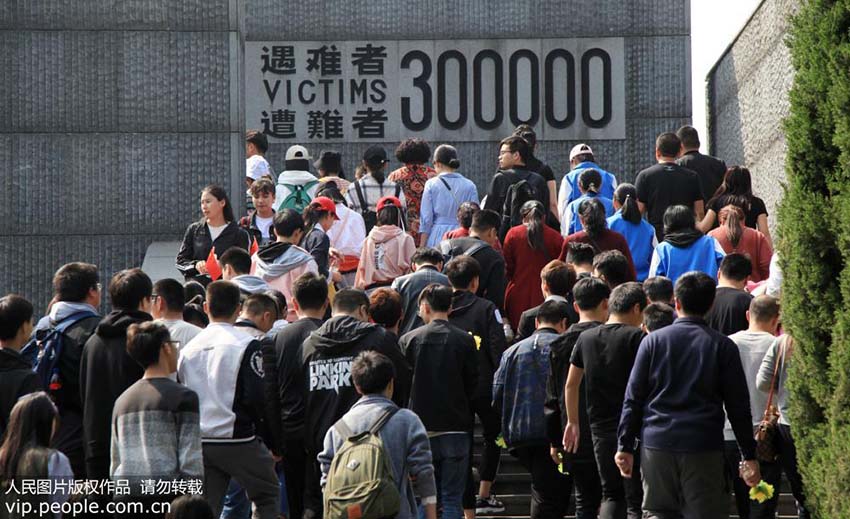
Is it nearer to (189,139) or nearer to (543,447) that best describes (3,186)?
(189,139)

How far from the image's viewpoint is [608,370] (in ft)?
31.0

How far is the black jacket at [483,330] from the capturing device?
11.0 m

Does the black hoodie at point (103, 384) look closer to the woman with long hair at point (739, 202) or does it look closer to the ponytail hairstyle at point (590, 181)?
the ponytail hairstyle at point (590, 181)

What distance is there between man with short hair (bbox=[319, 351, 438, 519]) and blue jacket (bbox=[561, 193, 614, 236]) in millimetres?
5809

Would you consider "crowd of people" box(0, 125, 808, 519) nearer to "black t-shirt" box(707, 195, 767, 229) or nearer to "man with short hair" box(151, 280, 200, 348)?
"man with short hair" box(151, 280, 200, 348)

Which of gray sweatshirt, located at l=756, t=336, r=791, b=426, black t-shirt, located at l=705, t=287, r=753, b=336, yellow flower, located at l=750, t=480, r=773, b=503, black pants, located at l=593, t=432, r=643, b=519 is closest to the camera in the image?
yellow flower, located at l=750, t=480, r=773, b=503

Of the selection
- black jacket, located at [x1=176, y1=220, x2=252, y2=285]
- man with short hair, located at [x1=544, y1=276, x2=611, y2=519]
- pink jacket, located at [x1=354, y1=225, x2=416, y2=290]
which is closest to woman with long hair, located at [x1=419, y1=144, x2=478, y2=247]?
pink jacket, located at [x1=354, y1=225, x2=416, y2=290]

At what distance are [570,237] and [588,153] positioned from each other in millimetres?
2347

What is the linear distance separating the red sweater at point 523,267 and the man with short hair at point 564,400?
296 centimetres

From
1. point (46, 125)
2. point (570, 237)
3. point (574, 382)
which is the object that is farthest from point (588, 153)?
point (574, 382)

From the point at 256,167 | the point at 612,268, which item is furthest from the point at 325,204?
the point at 256,167

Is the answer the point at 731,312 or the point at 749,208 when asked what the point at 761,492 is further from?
the point at 749,208

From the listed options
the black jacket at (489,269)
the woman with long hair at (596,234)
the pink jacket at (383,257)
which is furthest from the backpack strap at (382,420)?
the pink jacket at (383,257)

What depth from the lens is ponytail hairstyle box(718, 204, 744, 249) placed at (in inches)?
510
